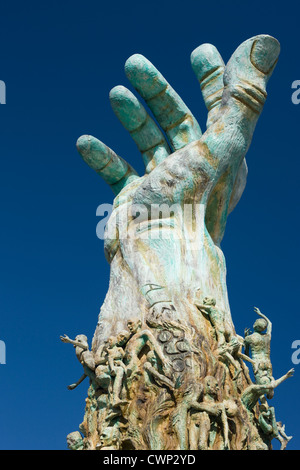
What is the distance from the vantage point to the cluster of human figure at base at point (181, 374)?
9602 mm

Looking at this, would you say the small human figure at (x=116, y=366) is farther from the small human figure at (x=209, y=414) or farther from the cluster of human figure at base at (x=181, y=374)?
the small human figure at (x=209, y=414)

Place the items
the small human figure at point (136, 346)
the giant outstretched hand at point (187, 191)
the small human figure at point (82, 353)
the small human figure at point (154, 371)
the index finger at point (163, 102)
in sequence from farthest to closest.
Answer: the index finger at point (163, 102) < the giant outstretched hand at point (187, 191) < the small human figure at point (82, 353) < the small human figure at point (136, 346) < the small human figure at point (154, 371)

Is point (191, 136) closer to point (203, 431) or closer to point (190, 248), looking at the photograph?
point (190, 248)

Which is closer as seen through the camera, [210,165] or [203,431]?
[203,431]

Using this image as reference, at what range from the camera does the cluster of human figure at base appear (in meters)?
9.60

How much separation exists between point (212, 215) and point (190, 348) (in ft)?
10.1

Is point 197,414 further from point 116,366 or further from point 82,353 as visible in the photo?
point 82,353

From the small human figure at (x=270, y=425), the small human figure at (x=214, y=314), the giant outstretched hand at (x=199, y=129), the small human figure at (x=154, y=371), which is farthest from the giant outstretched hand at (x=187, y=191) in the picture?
the small human figure at (x=270, y=425)

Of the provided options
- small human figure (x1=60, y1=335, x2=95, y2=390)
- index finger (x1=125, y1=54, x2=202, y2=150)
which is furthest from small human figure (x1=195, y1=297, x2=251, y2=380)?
index finger (x1=125, y1=54, x2=202, y2=150)

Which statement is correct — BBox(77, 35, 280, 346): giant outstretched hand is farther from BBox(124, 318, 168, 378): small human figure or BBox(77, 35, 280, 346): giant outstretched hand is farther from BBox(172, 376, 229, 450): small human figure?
BBox(172, 376, 229, 450): small human figure

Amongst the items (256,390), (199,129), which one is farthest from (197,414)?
(199,129)

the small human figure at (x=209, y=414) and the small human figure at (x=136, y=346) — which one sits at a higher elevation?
the small human figure at (x=136, y=346)

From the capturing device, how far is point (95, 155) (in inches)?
539
